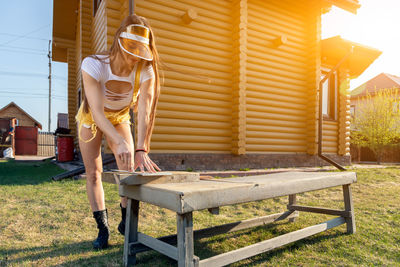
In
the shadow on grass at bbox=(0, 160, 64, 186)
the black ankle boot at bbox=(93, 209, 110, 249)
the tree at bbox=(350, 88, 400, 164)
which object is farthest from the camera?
the tree at bbox=(350, 88, 400, 164)

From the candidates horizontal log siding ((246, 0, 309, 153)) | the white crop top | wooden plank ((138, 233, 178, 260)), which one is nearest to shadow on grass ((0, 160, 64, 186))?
the white crop top

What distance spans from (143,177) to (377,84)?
34.0 meters

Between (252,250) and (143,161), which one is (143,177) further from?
(252,250)

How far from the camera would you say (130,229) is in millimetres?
2000

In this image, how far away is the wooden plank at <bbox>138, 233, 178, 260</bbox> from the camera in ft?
5.59

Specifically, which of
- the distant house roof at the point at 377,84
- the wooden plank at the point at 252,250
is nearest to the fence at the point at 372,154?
the distant house roof at the point at 377,84

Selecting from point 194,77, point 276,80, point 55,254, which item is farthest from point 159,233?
point 276,80

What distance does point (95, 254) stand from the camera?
217 centimetres

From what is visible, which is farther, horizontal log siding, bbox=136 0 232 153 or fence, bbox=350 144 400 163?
fence, bbox=350 144 400 163

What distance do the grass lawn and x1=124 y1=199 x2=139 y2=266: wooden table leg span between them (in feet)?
0.25

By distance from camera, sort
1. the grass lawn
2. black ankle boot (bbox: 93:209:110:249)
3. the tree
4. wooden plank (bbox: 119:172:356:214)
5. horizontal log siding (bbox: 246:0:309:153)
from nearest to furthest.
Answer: wooden plank (bbox: 119:172:356:214)
the grass lawn
black ankle boot (bbox: 93:209:110:249)
horizontal log siding (bbox: 246:0:309:153)
the tree

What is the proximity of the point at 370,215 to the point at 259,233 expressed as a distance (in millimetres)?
1614

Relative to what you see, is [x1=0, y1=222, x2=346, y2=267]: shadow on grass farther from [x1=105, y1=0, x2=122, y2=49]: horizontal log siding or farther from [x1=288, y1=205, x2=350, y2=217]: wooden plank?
[x1=105, y1=0, x2=122, y2=49]: horizontal log siding

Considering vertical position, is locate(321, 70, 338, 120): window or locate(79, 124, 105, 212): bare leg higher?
locate(321, 70, 338, 120): window
